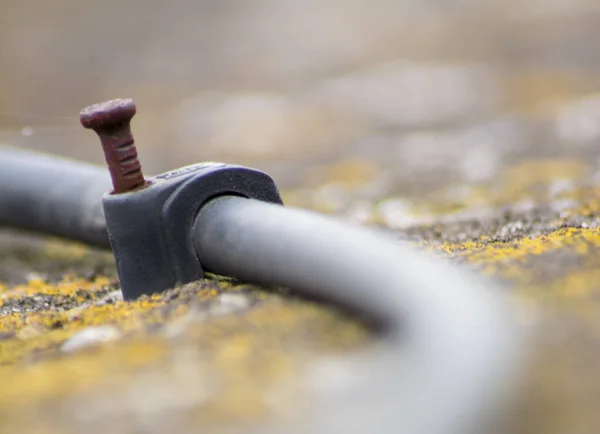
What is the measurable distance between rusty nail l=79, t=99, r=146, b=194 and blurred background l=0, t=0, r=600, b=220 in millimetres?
1655

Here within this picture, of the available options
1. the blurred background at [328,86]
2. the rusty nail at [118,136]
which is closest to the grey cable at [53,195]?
the rusty nail at [118,136]

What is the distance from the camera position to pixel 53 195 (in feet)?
11.8

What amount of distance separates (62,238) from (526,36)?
7097 millimetres

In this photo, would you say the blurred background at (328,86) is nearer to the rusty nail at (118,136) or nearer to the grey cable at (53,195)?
the grey cable at (53,195)

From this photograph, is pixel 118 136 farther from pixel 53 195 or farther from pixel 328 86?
pixel 328 86

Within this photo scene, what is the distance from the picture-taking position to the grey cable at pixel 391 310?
152 centimetres

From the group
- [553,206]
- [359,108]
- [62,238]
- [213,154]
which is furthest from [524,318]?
[359,108]

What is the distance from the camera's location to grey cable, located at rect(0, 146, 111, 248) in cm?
342

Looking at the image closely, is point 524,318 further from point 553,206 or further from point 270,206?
point 553,206

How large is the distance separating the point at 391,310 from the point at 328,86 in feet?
22.9

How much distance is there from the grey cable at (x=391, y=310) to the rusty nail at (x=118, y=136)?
0.88ft

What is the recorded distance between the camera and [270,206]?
254 cm

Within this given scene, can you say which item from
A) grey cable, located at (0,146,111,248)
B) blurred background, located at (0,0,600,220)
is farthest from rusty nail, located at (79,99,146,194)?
blurred background, located at (0,0,600,220)

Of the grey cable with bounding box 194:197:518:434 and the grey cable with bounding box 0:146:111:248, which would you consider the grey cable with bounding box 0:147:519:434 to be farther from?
the grey cable with bounding box 0:146:111:248
